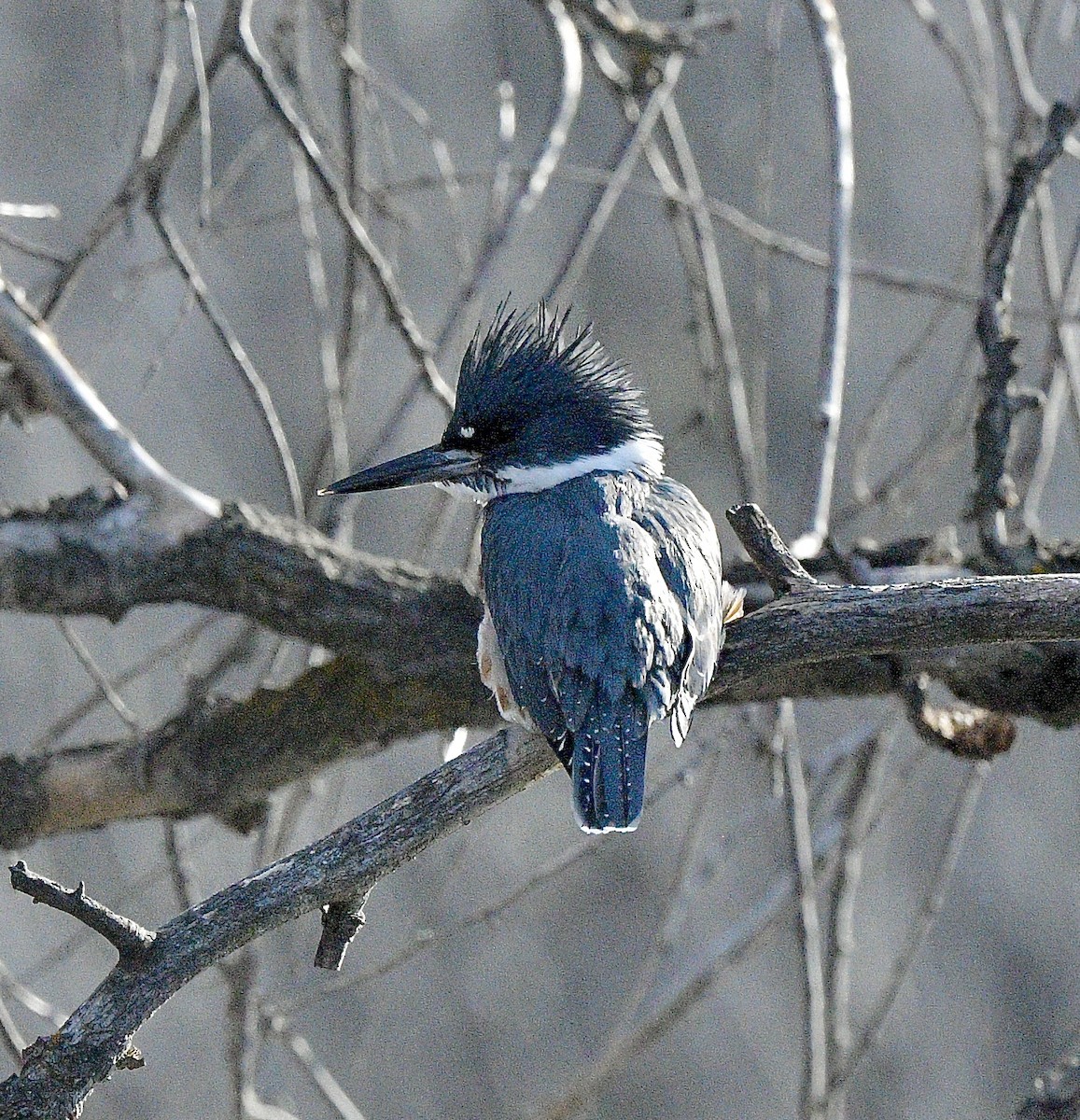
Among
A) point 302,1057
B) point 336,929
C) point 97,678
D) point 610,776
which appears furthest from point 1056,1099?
point 97,678

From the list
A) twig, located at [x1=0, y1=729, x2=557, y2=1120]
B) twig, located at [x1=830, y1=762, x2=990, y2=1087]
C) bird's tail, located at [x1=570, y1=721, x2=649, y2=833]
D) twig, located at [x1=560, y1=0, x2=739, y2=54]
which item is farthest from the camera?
twig, located at [x1=560, y1=0, x2=739, y2=54]

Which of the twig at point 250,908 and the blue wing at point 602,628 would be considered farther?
the blue wing at point 602,628

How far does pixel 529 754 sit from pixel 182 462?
329 centimetres

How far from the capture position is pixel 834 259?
200 centimetres

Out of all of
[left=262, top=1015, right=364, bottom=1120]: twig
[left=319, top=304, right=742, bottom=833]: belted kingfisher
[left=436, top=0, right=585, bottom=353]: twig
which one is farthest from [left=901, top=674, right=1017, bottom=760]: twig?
[left=262, top=1015, right=364, bottom=1120]: twig

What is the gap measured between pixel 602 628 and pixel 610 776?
0.58ft

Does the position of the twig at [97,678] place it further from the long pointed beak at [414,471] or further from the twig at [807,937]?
the twig at [807,937]

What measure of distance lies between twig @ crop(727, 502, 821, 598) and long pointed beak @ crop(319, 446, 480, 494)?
53 centimetres

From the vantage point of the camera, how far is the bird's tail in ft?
5.03

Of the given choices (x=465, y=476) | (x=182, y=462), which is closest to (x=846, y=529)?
(x=182, y=462)

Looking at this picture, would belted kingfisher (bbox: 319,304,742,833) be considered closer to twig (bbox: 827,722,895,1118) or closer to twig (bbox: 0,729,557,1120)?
twig (bbox: 0,729,557,1120)

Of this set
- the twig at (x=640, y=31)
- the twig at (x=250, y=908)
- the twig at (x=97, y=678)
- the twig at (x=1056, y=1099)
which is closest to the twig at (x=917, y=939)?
the twig at (x=1056, y=1099)

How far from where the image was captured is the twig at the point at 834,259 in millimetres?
1923

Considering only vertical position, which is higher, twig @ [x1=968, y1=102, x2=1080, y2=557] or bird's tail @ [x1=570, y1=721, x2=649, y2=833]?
twig @ [x1=968, y1=102, x2=1080, y2=557]
